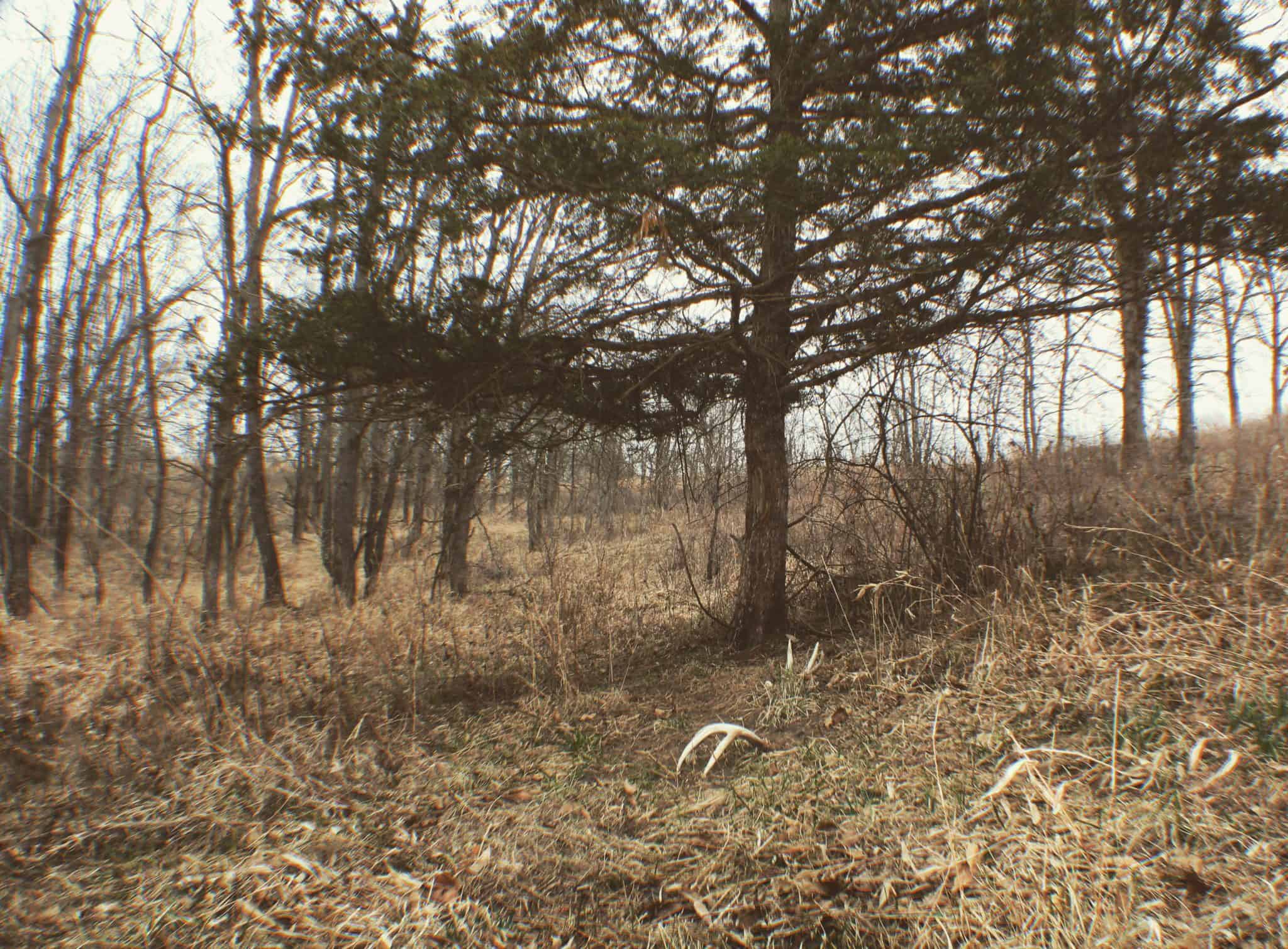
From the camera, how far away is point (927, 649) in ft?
13.3

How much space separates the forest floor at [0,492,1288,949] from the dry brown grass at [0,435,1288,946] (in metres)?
0.01

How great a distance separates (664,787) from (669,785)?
27mm

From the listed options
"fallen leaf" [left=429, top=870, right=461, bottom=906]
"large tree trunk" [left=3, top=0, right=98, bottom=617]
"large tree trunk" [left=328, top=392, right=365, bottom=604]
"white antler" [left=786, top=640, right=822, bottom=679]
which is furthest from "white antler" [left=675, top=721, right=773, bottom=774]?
"large tree trunk" [left=3, top=0, right=98, bottom=617]

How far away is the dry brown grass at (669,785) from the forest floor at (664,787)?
0.01 m

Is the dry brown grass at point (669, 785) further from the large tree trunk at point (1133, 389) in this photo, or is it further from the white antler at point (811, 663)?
the large tree trunk at point (1133, 389)

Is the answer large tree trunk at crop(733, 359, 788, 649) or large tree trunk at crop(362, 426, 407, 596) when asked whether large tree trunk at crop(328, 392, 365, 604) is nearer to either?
large tree trunk at crop(362, 426, 407, 596)

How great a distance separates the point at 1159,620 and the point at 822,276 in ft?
9.42

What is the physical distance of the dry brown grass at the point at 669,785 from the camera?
211 centimetres

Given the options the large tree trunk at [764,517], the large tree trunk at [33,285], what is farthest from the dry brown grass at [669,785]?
the large tree trunk at [33,285]

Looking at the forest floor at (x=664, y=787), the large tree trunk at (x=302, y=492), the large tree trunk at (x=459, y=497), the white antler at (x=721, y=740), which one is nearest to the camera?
the forest floor at (x=664, y=787)

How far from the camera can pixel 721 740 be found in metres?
3.46

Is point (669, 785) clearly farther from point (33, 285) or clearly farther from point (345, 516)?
point (33, 285)

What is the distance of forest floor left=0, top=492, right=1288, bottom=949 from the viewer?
2.11 meters

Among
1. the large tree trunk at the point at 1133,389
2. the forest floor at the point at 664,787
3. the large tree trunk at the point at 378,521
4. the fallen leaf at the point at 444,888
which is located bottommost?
the fallen leaf at the point at 444,888
